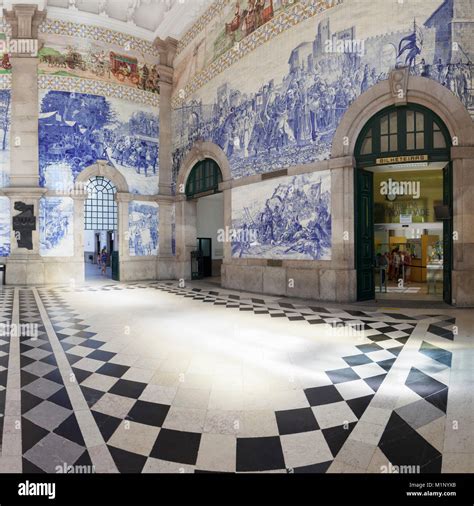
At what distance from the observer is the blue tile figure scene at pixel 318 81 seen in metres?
7.99

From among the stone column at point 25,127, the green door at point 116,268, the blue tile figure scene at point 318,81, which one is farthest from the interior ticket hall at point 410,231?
the stone column at point 25,127

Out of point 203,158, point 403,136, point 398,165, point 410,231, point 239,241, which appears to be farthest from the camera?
point 410,231

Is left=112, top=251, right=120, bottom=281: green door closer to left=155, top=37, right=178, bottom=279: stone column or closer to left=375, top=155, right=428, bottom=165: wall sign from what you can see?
left=155, top=37, right=178, bottom=279: stone column

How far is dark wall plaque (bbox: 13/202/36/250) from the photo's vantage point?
13.4m

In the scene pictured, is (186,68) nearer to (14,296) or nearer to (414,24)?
(414,24)

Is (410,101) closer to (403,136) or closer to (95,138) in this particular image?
(403,136)

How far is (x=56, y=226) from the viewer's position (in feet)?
46.0

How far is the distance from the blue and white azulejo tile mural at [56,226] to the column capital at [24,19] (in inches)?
266

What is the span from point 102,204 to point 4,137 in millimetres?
4677

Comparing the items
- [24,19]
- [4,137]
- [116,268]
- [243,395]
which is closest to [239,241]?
[116,268]

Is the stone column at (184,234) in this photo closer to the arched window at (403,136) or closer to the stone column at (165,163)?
the stone column at (165,163)

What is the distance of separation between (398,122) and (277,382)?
315 inches

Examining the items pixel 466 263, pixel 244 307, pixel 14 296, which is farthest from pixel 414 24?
pixel 14 296

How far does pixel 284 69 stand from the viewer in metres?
10.2
